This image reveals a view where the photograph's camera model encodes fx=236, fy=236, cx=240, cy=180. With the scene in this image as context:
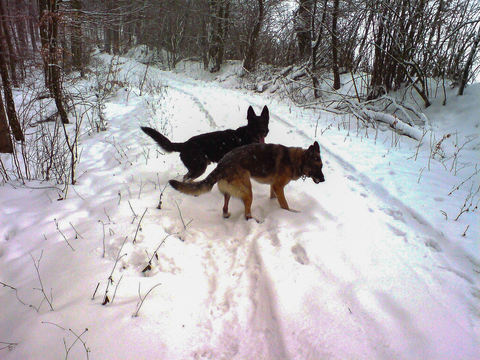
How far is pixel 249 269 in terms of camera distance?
231 centimetres

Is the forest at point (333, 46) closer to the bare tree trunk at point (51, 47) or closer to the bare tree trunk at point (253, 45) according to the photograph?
the bare tree trunk at point (51, 47)

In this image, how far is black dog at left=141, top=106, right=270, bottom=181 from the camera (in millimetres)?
4051

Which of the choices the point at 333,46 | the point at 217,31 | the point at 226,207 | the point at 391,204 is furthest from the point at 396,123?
the point at 217,31

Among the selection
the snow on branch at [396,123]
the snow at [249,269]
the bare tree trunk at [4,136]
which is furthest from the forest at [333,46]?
the snow at [249,269]

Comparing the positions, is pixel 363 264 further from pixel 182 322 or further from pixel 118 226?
pixel 118 226

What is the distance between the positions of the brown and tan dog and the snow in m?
0.35

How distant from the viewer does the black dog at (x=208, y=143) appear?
4.05 metres

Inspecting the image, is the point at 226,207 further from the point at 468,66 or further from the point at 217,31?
the point at 217,31

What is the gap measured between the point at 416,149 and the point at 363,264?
13.6 feet

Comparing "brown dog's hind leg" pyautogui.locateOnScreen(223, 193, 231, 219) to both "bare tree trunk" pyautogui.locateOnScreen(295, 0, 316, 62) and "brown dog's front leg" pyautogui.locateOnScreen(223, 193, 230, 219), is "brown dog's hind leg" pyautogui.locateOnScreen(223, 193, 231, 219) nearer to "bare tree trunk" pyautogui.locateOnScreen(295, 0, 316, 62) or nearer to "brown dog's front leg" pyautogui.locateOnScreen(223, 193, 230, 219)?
"brown dog's front leg" pyautogui.locateOnScreen(223, 193, 230, 219)

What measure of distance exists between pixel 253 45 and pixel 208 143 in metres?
15.3

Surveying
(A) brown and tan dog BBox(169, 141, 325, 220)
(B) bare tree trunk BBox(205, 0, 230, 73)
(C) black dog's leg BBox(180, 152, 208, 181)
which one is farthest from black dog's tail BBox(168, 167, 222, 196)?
(B) bare tree trunk BBox(205, 0, 230, 73)

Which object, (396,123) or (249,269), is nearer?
(249,269)

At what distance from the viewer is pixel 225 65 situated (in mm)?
21328
